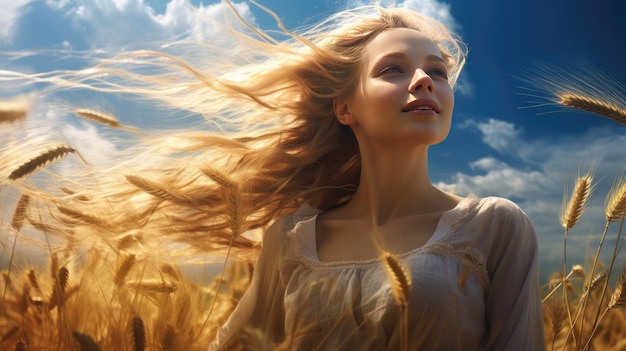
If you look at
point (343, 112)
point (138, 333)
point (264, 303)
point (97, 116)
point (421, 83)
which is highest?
point (421, 83)

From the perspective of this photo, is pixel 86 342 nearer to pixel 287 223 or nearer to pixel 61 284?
pixel 61 284

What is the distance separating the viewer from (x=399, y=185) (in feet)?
8.06

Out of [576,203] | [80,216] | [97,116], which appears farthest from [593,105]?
[80,216]

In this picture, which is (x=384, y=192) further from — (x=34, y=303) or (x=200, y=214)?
(x=34, y=303)

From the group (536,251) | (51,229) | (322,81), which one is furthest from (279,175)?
(536,251)

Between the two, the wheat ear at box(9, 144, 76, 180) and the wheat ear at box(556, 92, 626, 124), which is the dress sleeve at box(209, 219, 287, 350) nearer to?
the wheat ear at box(9, 144, 76, 180)

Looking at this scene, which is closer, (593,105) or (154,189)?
(593,105)

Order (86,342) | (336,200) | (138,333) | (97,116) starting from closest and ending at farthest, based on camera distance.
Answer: (86,342), (138,333), (97,116), (336,200)

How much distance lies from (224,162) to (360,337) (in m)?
1.13

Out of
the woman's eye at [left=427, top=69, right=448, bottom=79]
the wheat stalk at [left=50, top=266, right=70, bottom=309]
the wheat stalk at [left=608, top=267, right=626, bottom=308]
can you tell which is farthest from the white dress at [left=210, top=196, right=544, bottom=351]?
the wheat stalk at [left=50, top=266, right=70, bottom=309]

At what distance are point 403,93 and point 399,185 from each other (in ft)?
1.08

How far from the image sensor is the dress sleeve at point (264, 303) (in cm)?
254

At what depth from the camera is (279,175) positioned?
2.94m

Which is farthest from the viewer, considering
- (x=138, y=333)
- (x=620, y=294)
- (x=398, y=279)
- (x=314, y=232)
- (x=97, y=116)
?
(x=97, y=116)
